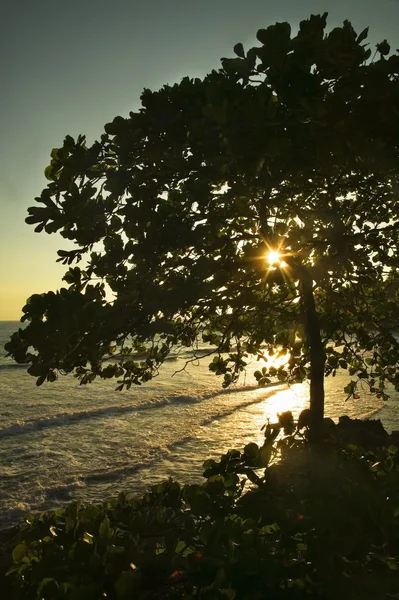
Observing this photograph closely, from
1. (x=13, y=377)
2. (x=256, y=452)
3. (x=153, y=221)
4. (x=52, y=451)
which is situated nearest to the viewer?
(x=256, y=452)

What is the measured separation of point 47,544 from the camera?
264 centimetres

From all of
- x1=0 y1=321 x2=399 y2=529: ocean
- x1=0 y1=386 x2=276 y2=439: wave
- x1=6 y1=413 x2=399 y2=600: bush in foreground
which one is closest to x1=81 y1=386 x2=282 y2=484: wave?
x1=0 y1=321 x2=399 y2=529: ocean

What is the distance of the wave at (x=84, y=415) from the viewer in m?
20.5

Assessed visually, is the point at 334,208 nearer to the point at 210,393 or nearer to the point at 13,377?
the point at 210,393

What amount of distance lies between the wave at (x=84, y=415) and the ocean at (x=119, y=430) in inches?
1.7

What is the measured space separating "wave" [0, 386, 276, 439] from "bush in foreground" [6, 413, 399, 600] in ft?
59.8

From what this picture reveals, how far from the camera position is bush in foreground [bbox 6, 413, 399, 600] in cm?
229

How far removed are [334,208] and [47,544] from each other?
429 centimetres

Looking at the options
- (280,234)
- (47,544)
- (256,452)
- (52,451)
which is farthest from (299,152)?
(52,451)

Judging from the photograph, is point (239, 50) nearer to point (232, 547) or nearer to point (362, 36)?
point (362, 36)

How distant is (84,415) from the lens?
2322cm

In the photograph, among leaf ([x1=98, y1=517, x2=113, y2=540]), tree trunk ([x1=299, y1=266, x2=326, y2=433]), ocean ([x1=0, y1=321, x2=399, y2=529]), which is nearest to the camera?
leaf ([x1=98, y1=517, x2=113, y2=540])

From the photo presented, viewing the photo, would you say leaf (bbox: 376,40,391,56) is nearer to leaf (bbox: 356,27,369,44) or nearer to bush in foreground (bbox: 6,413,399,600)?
leaf (bbox: 356,27,369,44)

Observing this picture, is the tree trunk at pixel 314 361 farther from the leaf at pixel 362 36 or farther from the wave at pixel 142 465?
the wave at pixel 142 465
